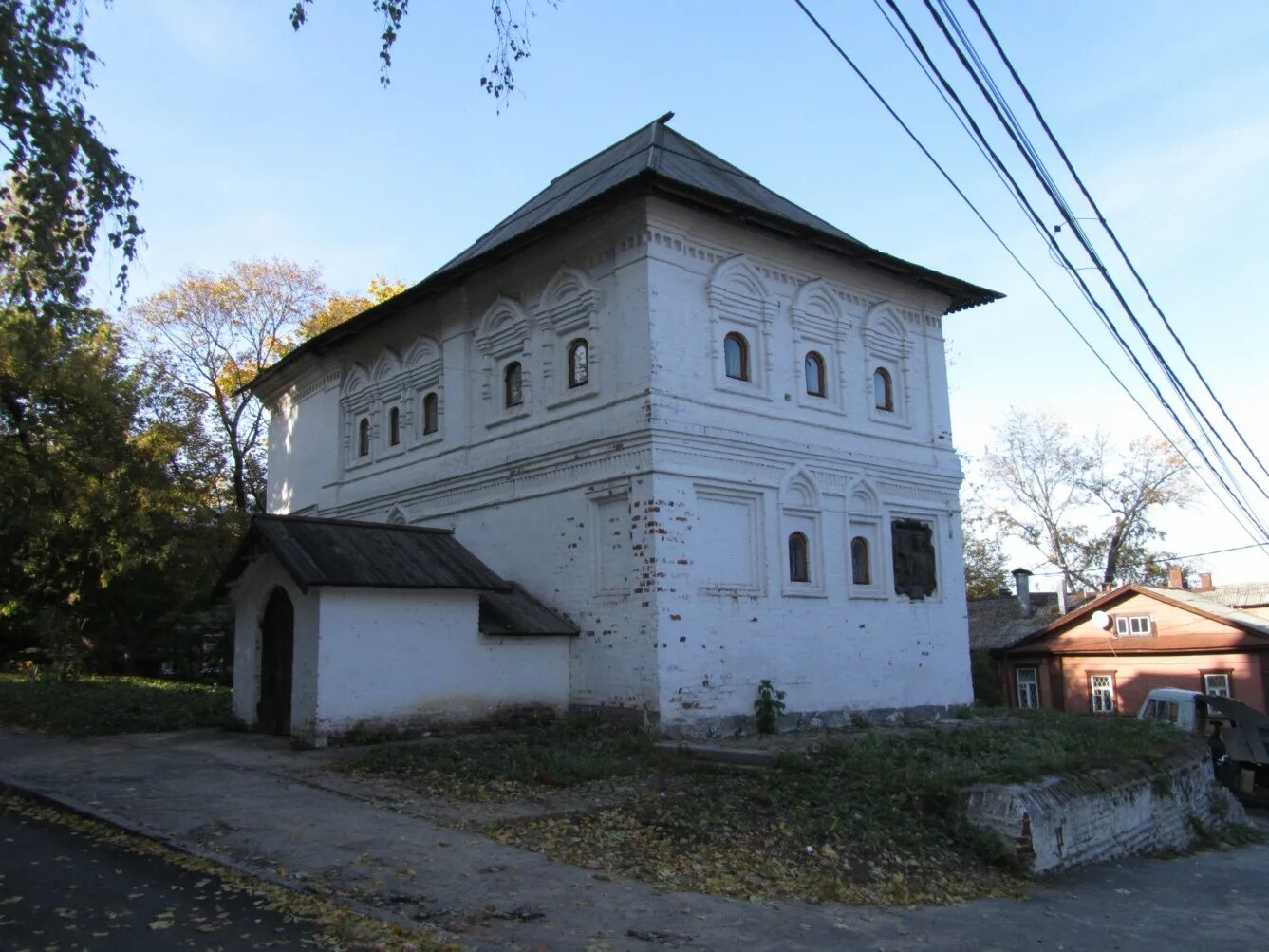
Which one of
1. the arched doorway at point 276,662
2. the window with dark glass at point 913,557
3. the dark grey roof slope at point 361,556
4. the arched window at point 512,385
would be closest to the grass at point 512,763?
the dark grey roof slope at point 361,556

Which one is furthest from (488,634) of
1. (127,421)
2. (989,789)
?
(127,421)

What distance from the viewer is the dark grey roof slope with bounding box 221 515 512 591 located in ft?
43.2

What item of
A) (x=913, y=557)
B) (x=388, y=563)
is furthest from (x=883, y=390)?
(x=388, y=563)

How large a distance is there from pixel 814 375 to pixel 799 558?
3052mm

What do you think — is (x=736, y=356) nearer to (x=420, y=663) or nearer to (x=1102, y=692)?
(x=420, y=663)

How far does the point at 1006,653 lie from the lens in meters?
33.7

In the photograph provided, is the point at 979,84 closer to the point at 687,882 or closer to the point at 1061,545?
the point at 687,882

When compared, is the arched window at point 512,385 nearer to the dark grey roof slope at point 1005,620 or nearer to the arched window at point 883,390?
the arched window at point 883,390

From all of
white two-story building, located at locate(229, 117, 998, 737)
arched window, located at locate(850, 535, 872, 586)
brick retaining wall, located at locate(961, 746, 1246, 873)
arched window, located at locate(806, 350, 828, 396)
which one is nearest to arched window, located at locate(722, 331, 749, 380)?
white two-story building, located at locate(229, 117, 998, 737)

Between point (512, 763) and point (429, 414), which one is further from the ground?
point (429, 414)

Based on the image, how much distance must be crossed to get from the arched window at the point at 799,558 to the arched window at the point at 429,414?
681 centimetres

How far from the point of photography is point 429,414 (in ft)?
61.5

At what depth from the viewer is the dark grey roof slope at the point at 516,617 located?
47.9 feet

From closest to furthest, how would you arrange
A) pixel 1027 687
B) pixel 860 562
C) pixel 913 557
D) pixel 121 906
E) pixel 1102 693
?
pixel 121 906 → pixel 860 562 → pixel 913 557 → pixel 1102 693 → pixel 1027 687
